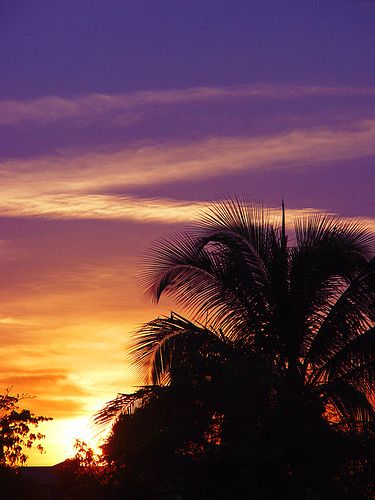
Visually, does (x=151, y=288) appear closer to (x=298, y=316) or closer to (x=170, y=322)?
(x=170, y=322)

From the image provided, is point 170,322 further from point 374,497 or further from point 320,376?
point 374,497

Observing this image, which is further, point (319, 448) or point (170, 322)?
point (170, 322)

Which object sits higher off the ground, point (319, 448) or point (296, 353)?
point (296, 353)

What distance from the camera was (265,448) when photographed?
18.7m

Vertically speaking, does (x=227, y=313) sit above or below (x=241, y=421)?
above

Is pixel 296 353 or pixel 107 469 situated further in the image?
pixel 296 353

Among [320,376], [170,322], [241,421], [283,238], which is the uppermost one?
[283,238]

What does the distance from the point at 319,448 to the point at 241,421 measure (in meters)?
1.62

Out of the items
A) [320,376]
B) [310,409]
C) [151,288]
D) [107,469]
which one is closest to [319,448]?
[310,409]

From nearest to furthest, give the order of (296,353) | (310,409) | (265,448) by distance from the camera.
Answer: (265,448) < (310,409) < (296,353)

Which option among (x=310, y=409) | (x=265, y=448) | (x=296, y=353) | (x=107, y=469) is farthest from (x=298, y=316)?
(x=107, y=469)

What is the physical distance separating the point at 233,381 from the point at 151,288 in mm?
4827

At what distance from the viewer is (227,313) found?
22578mm

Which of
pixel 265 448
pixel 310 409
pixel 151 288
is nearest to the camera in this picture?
pixel 265 448
